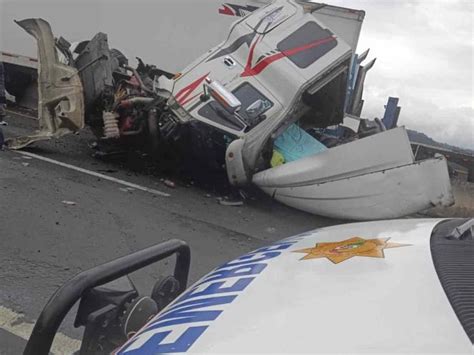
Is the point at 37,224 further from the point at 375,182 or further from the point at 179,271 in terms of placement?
the point at 375,182

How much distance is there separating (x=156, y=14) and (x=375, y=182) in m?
6.97

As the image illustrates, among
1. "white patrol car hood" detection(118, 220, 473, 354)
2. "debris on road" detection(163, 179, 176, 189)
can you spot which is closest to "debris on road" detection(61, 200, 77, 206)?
"debris on road" detection(163, 179, 176, 189)

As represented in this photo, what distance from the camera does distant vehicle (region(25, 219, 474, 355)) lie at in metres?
1.17

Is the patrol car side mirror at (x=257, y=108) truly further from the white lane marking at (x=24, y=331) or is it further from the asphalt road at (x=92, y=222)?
the white lane marking at (x=24, y=331)

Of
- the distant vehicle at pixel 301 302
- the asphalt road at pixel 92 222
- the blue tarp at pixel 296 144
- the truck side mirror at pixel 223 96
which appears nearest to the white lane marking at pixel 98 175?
the asphalt road at pixel 92 222

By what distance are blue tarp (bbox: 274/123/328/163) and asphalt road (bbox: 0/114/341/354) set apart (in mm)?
737

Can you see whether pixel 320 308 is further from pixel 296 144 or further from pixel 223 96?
pixel 296 144

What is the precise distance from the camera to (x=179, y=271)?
6.65 ft

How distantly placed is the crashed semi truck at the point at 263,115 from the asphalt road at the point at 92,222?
1.45 ft

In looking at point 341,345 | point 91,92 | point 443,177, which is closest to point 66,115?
point 91,92

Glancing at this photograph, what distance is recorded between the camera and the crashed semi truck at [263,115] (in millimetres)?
6457

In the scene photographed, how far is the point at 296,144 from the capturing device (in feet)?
24.2

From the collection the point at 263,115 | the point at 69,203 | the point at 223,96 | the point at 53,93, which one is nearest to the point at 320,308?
the point at 69,203

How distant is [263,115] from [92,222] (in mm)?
2787
